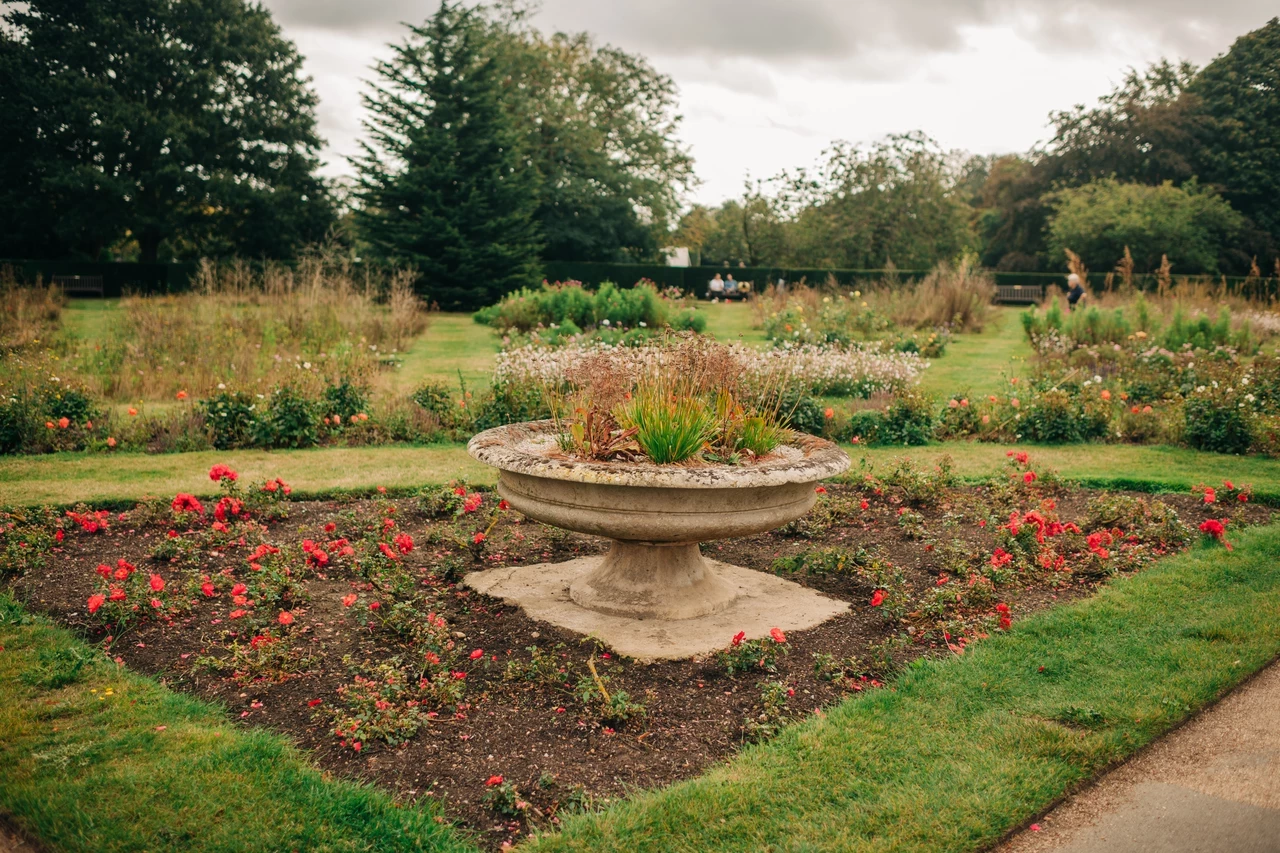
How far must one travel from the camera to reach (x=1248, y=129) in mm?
37969

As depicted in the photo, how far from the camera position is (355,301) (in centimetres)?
1537

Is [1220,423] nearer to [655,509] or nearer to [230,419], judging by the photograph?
[655,509]

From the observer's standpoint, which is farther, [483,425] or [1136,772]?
[483,425]

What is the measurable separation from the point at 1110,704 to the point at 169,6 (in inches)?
1444

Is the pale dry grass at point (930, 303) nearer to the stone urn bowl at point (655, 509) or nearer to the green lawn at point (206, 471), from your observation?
the green lawn at point (206, 471)

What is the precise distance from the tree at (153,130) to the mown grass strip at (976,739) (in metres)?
33.1

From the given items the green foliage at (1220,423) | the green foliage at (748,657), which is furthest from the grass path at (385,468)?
the green foliage at (748,657)

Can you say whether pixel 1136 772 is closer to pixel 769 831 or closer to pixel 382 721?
pixel 769 831

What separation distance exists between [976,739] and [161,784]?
2790 mm

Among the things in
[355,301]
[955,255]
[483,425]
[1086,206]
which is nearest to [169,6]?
[355,301]

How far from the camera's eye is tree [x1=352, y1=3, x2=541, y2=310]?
25.4 m

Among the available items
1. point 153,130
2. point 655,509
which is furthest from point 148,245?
point 655,509

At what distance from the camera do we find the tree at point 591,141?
1497 inches

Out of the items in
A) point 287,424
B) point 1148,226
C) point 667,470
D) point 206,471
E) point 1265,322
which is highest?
point 1148,226
